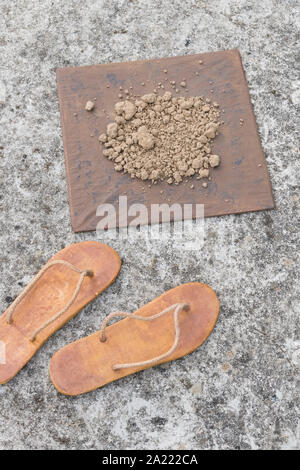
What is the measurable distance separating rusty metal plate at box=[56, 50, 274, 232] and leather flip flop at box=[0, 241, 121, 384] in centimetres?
13

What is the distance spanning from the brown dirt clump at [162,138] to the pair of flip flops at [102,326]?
0.35m

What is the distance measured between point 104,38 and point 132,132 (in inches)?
20.6

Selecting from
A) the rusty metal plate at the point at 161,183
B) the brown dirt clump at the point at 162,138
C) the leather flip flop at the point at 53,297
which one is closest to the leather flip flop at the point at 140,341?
the leather flip flop at the point at 53,297

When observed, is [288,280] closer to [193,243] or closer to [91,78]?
[193,243]

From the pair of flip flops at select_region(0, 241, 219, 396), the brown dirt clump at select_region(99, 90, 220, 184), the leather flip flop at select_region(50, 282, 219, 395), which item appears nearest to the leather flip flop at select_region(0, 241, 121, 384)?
the pair of flip flops at select_region(0, 241, 219, 396)

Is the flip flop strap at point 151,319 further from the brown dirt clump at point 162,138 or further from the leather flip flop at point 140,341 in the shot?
the brown dirt clump at point 162,138

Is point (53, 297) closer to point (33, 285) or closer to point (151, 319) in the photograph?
point (33, 285)

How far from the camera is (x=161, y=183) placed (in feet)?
5.96

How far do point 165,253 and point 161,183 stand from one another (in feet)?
0.90

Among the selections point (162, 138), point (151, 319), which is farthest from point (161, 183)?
point (151, 319)

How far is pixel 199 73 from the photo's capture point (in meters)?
1.97

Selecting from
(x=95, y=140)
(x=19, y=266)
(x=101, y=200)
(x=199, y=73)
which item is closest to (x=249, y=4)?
(x=199, y=73)

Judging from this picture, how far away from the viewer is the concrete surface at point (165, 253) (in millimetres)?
1622

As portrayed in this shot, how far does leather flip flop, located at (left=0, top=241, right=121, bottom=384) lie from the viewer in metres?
1.64
